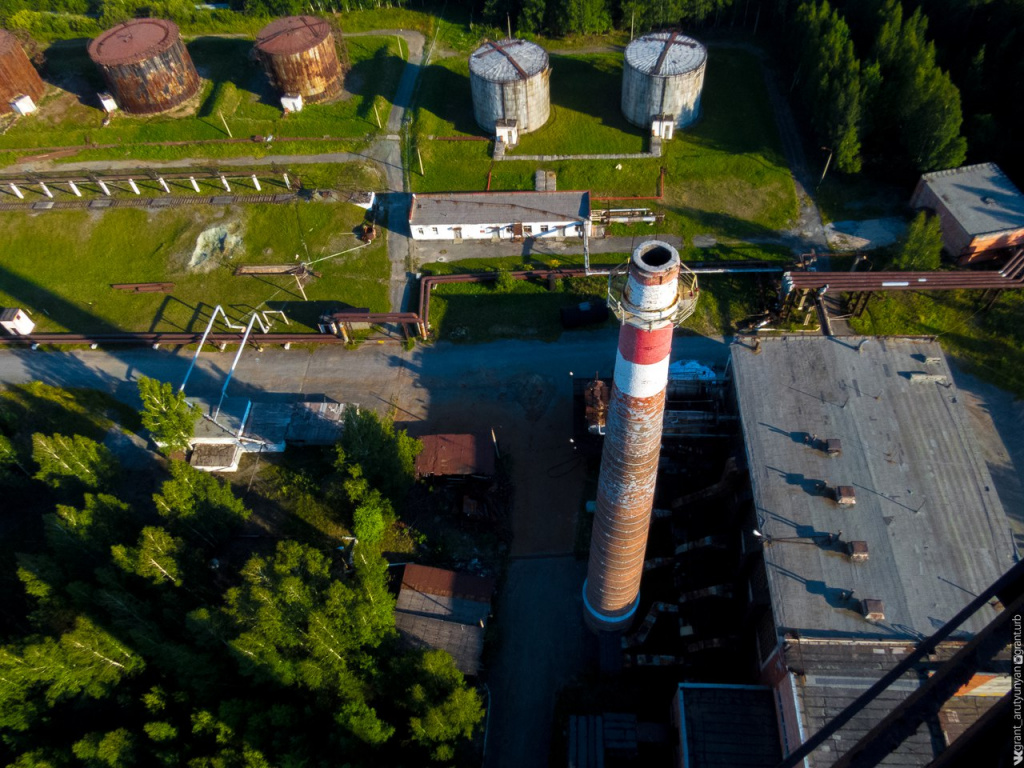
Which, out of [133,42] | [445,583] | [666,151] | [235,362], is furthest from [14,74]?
[445,583]

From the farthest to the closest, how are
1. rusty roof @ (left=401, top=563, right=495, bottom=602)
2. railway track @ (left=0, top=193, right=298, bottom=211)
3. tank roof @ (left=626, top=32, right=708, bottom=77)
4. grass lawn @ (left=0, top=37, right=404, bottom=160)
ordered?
grass lawn @ (left=0, top=37, right=404, bottom=160) < railway track @ (left=0, top=193, right=298, bottom=211) < tank roof @ (left=626, top=32, right=708, bottom=77) < rusty roof @ (left=401, top=563, right=495, bottom=602)

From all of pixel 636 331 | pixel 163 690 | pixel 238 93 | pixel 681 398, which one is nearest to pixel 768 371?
pixel 681 398

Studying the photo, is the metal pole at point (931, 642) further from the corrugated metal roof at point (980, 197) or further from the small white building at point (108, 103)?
the small white building at point (108, 103)

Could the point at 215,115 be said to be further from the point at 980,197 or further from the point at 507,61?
the point at 980,197

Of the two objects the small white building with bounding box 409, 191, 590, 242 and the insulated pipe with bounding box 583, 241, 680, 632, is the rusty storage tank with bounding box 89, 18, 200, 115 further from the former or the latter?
the insulated pipe with bounding box 583, 241, 680, 632

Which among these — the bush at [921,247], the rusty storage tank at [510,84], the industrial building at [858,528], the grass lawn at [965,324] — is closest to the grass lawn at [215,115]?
the rusty storage tank at [510,84]

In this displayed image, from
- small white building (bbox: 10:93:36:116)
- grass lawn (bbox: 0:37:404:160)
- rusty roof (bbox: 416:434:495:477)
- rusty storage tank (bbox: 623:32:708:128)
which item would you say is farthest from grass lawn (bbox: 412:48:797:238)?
small white building (bbox: 10:93:36:116)

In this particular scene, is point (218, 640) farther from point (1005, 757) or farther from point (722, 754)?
point (1005, 757)
